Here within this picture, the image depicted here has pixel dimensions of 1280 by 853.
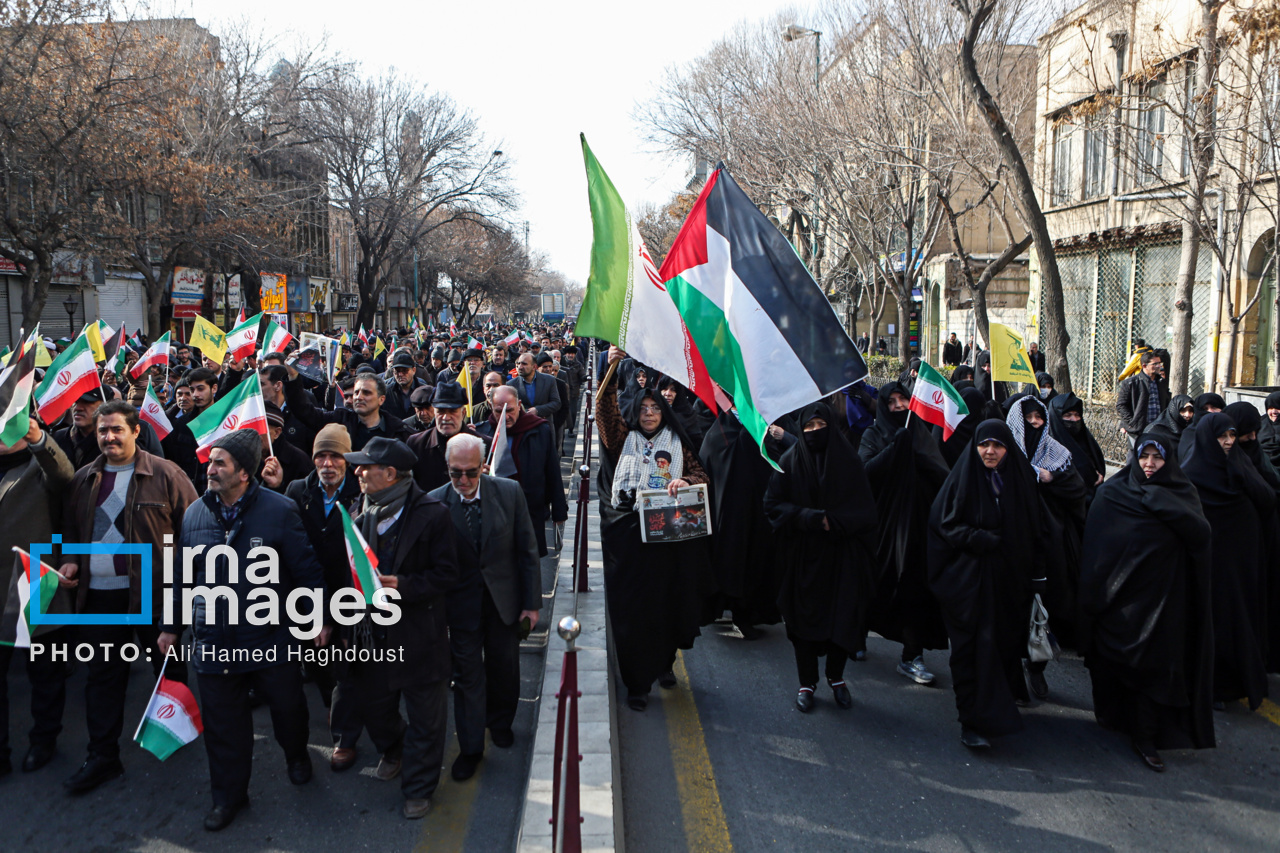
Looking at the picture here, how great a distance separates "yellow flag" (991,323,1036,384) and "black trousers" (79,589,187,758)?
21.5ft

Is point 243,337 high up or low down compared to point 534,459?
up

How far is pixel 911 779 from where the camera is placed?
4.53 meters

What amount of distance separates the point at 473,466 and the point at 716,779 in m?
1.95

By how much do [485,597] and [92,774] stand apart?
77.7 inches

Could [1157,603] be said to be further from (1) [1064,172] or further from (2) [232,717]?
(1) [1064,172]

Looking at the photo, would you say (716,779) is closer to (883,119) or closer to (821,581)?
(821,581)

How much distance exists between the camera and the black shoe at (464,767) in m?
4.52

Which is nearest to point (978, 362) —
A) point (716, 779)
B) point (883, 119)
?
point (883, 119)

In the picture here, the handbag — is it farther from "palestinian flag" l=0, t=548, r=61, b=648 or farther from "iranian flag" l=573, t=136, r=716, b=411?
"palestinian flag" l=0, t=548, r=61, b=648

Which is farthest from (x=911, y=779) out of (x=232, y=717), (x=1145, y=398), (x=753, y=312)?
(x=1145, y=398)

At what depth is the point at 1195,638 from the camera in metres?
4.69

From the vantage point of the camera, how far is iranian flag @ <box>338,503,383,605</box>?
12.8 feet

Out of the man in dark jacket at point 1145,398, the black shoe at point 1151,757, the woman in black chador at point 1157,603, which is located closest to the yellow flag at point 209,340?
the woman in black chador at point 1157,603

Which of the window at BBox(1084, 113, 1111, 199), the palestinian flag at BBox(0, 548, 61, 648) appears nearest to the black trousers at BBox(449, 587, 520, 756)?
the palestinian flag at BBox(0, 548, 61, 648)
